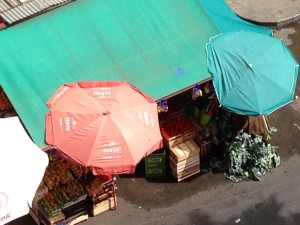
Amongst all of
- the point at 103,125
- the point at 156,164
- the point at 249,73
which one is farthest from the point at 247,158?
the point at 103,125

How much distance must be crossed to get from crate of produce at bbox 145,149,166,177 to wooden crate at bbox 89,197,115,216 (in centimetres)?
116

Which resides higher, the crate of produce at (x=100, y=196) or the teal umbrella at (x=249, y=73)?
the teal umbrella at (x=249, y=73)

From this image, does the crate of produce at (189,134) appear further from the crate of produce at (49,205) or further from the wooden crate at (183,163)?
the crate of produce at (49,205)

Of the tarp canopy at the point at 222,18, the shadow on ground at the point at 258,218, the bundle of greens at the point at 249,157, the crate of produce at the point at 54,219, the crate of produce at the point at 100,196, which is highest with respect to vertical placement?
the tarp canopy at the point at 222,18

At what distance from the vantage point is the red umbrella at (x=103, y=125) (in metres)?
11.6

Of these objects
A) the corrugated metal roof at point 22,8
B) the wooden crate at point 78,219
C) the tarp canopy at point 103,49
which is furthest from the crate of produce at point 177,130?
the corrugated metal roof at point 22,8

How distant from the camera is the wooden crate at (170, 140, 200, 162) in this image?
535 inches

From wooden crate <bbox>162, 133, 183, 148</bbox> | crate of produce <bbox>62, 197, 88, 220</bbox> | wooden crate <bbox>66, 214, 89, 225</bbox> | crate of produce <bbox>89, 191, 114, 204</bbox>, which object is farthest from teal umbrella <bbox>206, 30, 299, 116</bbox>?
wooden crate <bbox>66, 214, 89, 225</bbox>

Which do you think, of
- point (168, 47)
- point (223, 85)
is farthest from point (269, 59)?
point (168, 47)

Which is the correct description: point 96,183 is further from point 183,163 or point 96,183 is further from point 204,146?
point 204,146

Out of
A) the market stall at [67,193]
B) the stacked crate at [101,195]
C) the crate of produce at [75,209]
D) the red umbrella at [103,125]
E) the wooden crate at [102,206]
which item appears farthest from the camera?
the wooden crate at [102,206]

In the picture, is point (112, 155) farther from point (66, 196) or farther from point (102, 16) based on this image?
point (102, 16)

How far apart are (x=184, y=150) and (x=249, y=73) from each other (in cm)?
229

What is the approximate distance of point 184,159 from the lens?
1370 centimetres
